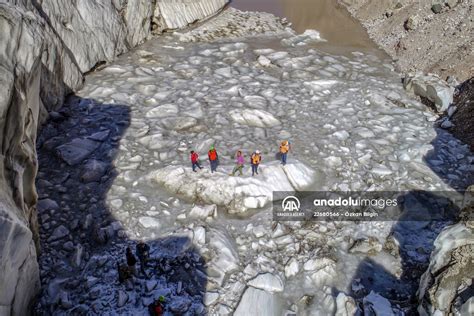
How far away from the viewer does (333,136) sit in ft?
42.7

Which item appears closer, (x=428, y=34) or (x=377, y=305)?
(x=377, y=305)

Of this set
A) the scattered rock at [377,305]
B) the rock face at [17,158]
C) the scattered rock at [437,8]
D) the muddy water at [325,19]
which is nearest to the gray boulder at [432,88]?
the muddy water at [325,19]

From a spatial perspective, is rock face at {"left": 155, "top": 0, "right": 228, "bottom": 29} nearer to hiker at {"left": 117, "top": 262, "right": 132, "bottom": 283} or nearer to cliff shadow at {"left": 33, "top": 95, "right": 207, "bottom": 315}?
cliff shadow at {"left": 33, "top": 95, "right": 207, "bottom": 315}

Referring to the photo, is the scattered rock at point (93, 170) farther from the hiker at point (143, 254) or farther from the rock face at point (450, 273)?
the rock face at point (450, 273)

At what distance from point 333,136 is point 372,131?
1333mm

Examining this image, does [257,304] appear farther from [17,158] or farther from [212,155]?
[17,158]

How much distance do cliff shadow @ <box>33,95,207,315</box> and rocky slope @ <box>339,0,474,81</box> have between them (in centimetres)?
1255

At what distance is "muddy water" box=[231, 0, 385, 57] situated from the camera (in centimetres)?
2027

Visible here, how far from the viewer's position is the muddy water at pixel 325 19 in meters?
20.3

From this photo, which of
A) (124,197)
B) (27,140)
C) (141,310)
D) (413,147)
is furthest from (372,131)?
(27,140)

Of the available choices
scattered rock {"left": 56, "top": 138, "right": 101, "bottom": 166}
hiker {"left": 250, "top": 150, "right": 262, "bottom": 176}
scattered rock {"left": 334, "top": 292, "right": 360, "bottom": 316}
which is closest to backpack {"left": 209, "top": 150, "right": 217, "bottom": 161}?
hiker {"left": 250, "top": 150, "right": 262, "bottom": 176}

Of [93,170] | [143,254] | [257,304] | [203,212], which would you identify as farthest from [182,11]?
[257,304]

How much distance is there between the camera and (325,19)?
919 inches

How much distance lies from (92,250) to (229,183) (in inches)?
142
